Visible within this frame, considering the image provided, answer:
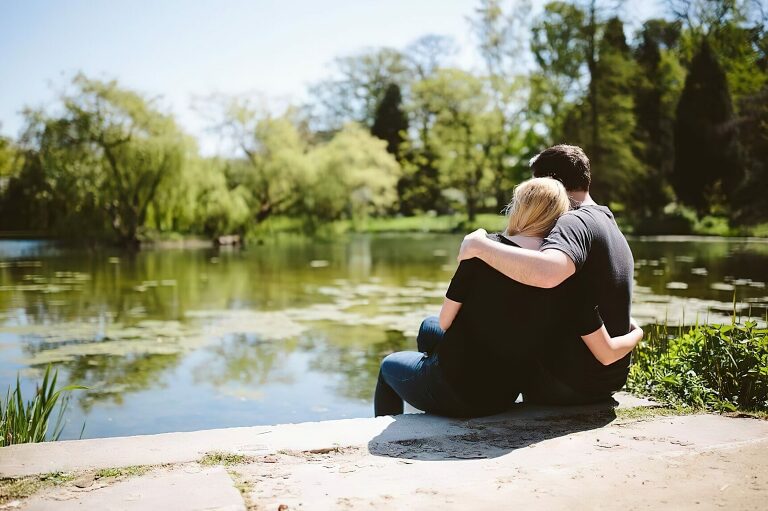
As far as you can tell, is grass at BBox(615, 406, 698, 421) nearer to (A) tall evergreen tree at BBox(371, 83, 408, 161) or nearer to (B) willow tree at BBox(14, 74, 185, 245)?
(B) willow tree at BBox(14, 74, 185, 245)

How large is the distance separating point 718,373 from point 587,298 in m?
0.81

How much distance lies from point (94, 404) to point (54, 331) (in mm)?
2638

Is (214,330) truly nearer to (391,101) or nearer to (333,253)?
(333,253)

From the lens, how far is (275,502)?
1613 millimetres

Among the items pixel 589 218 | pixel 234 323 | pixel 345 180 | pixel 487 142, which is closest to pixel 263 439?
pixel 589 218

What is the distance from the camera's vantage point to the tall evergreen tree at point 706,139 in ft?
64.3

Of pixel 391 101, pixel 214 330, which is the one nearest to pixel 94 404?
pixel 214 330

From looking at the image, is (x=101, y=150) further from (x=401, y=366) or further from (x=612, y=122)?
(x=401, y=366)

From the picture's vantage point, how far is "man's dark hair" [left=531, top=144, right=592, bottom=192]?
7.63ft

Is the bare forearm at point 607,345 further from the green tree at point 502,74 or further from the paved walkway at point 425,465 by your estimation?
the green tree at point 502,74

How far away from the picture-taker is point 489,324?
2.11 metres

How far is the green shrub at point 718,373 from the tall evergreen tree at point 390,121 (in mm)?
30104

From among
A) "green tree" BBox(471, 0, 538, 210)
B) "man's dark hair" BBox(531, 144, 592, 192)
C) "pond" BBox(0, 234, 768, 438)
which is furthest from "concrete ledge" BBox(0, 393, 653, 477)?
"green tree" BBox(471, 0, 538, 210)

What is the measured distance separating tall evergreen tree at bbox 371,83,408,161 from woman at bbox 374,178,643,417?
3061 centimetres
